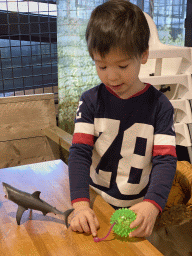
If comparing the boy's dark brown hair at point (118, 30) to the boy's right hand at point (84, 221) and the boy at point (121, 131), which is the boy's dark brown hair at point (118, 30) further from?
the boy's right hand at point (84, 221)

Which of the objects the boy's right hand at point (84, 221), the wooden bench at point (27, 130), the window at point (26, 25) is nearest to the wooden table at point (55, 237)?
the boy's right hand at point (84, 221)

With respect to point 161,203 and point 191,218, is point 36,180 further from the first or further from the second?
point 191,218

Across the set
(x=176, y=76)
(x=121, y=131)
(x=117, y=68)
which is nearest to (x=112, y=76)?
(x=117, y=68)

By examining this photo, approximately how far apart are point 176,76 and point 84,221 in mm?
1156

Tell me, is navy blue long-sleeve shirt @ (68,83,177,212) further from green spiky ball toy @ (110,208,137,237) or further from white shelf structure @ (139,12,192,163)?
white shelf structure @ (139,12,192,163)

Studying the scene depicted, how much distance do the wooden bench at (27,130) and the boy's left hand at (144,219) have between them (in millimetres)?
1059

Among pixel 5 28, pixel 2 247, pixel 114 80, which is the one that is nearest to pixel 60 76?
pixel 5 28

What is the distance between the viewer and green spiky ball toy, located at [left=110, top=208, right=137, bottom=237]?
1.93ft

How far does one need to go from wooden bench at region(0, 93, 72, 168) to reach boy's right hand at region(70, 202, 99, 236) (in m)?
1.05

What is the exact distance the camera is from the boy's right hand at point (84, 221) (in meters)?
0.61

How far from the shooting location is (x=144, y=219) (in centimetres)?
63

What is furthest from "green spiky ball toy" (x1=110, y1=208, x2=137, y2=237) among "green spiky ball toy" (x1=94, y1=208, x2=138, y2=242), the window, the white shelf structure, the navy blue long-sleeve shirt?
the window

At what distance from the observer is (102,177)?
89cm

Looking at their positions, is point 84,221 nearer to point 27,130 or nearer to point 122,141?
point 122,141
